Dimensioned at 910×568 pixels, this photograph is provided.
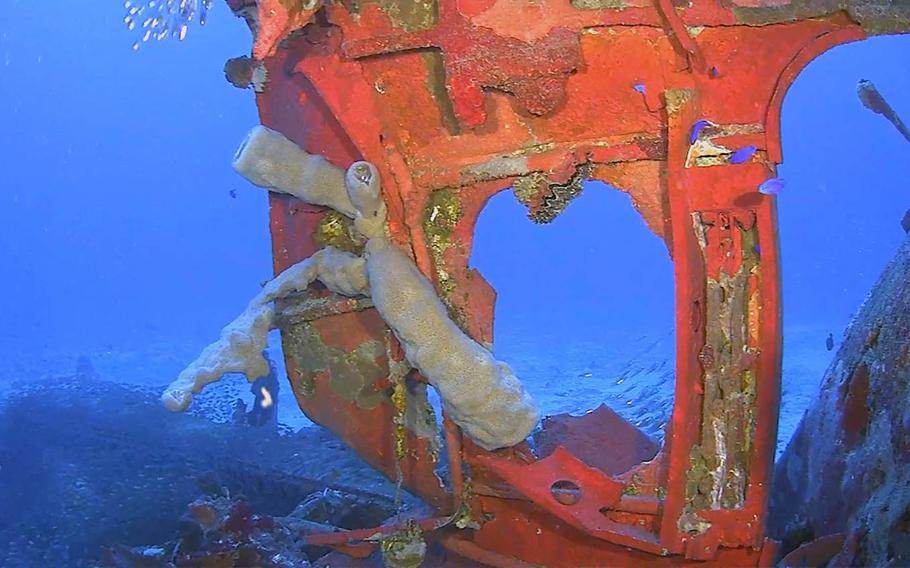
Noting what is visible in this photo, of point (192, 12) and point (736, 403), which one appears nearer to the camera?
point (736, 403)

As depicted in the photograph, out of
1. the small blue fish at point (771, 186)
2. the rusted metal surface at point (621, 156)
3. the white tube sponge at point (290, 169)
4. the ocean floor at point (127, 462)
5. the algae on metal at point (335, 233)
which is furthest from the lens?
the ocean floor at point (127, 462)

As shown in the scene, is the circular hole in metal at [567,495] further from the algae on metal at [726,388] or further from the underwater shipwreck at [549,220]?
the algae on metal at [726,388]

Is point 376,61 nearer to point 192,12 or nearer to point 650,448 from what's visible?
point 192,12

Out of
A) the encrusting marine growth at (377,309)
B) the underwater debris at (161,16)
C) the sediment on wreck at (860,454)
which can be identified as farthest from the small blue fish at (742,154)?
the underwater debris at (161,16)

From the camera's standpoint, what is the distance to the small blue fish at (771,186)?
11.2ft

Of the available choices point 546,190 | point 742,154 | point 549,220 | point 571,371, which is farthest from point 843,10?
point 571,371

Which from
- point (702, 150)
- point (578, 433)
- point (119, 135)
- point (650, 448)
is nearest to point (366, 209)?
point (702, 150)

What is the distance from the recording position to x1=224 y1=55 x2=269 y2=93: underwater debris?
4.84 m

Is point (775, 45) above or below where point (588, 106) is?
above

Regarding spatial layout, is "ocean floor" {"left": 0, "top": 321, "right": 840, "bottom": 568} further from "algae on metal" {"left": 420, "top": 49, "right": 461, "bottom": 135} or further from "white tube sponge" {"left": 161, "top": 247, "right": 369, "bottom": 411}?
"algae on metal" {"left": 420, "top": 49, "right": 461, "bottom": 135}

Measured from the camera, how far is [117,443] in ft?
26.2

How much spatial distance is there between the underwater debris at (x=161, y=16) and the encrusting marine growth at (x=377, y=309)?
143 centimetres

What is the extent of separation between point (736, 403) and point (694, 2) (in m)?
1.98

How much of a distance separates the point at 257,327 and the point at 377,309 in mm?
964
